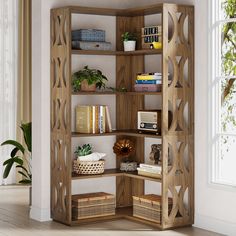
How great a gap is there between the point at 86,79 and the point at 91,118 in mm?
351

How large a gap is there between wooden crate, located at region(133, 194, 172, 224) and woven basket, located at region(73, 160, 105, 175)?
1.42 feet

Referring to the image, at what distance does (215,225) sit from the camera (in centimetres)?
544

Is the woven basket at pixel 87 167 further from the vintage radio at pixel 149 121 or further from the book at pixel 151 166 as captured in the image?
the vintage radio at pixel 149 121

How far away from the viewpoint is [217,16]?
545cm

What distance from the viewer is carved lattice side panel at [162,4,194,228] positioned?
17.9 feet

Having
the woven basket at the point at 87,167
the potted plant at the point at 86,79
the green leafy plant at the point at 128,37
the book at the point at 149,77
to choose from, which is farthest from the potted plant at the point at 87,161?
the green leafy plant at the point at 128,37

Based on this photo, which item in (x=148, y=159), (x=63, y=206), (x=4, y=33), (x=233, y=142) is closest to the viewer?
(x=233, y=142)

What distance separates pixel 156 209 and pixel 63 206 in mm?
827

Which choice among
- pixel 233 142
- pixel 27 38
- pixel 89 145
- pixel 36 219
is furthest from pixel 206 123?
pixel 27 38

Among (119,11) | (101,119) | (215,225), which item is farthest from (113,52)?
(215,225)

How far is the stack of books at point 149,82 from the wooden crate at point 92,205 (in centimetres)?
104

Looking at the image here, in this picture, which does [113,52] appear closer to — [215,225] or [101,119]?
[101,119]

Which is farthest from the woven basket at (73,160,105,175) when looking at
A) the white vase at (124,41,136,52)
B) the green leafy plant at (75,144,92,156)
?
the white vase at (124,41,136,52)

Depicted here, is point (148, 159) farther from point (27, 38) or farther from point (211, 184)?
point (27, 38)
